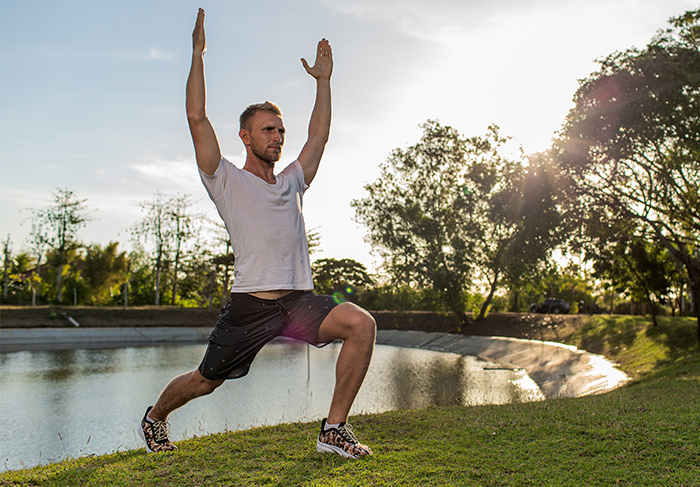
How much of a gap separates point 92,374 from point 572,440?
14500 mm

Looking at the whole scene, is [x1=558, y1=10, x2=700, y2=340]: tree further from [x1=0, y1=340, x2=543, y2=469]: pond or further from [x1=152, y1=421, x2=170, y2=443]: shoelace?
[x1=152, y1=421, x2=170, y2=443]: shoelace

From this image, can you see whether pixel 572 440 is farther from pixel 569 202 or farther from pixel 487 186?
pixel 487 186

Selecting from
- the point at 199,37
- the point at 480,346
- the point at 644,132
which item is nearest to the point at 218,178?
the point at 199,37

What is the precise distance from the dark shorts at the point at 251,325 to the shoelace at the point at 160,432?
0.54 meters

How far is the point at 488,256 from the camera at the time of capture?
972 inches

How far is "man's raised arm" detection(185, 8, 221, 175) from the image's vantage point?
9.49 ft

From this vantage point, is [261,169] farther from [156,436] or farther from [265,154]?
[156,436]

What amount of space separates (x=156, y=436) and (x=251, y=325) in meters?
0.96

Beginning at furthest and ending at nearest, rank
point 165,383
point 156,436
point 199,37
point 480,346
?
1. point 480,346
2. point 165,383
3. point 156,436
4. point 199,37

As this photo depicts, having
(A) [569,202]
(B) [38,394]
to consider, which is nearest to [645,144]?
(A) [569,202]

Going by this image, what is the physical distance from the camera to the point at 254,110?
3127 millimetres

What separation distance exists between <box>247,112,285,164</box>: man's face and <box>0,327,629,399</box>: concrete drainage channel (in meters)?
9.06

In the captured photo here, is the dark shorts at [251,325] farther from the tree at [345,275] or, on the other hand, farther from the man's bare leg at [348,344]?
the tree at [345,275]

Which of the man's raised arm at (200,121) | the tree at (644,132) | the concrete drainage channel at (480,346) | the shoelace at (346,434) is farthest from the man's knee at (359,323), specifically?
the tree at (644,132)
